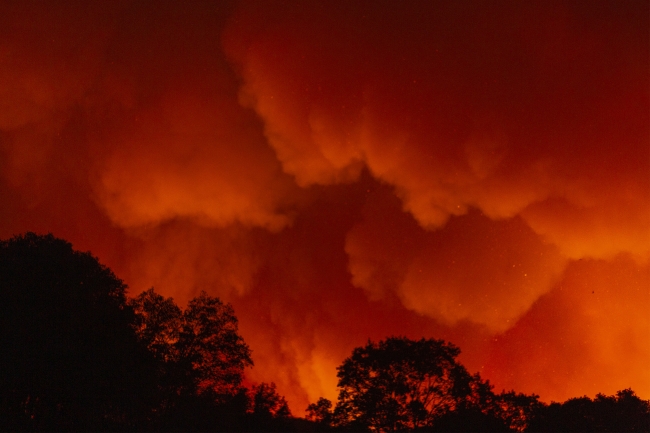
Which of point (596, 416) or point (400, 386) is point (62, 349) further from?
point (596, 416)

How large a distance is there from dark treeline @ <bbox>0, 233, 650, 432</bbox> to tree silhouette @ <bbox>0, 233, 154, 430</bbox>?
60 millimetres

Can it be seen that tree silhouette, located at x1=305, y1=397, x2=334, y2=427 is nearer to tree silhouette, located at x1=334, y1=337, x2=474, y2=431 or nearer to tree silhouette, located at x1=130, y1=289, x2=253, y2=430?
tree silhouette, located at x1=334, y1=337, x2=474, y2=431

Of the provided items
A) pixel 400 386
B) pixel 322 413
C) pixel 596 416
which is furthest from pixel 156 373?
pixel 596 416

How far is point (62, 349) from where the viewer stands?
A: 103 feet

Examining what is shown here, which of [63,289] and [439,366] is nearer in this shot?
[63,289]

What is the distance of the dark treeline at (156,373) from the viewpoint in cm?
3142

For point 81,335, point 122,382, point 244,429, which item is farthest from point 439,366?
point 81,335

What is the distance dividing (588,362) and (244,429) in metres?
66.0

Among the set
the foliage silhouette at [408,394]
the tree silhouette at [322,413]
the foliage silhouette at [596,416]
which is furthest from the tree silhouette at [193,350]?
the foliage silhouette at [596,416]

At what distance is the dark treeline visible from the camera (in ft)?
103

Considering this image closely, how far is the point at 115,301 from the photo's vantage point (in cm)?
3622

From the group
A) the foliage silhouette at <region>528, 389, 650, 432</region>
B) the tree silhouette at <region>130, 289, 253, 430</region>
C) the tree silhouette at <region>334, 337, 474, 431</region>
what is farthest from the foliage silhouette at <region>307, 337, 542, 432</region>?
the tree silhouette at <region>130, 289, 253, 430</region>

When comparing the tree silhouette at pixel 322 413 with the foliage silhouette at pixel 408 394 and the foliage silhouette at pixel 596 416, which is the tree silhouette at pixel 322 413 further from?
the foliage silhouette at pixel 596 416

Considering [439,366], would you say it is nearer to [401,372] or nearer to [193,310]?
[401,372]
